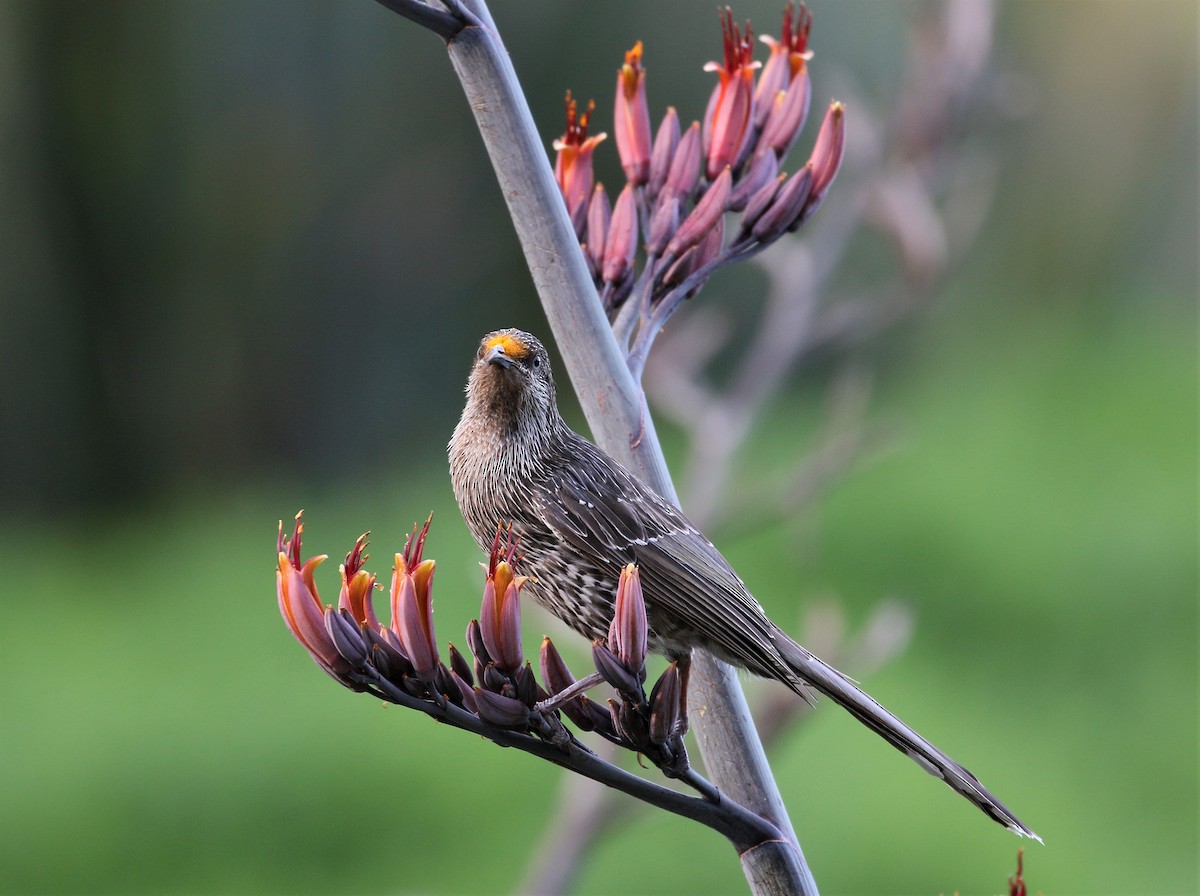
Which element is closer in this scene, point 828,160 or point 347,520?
point 828,160

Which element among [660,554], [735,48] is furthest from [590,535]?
[735,48]

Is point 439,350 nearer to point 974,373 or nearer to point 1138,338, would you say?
point 974,373

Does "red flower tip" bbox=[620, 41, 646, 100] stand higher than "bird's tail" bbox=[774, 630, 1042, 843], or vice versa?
"red flower tip" bbox=[620, 41, 646, 100]

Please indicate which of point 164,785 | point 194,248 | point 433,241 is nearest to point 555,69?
point 433,241

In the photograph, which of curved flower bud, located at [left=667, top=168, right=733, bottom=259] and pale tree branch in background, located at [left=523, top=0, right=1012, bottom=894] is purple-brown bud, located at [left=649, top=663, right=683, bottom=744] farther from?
pale tree branch in background, located at [left=523, top=0, right=1012, bottom=894]

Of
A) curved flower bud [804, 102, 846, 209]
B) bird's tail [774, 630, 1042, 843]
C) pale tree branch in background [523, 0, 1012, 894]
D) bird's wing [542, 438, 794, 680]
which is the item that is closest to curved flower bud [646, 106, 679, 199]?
curved flower bud [804, 102, 846, 209]

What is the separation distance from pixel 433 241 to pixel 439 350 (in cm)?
40

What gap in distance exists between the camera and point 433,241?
13.8 ft

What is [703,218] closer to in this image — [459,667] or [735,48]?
[735,48]

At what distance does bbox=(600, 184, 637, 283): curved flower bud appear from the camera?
3.07ft

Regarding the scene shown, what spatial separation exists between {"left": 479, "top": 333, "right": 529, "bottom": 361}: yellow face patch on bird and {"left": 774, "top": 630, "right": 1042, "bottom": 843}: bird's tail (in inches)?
10.8

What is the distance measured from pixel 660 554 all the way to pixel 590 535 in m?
0.05

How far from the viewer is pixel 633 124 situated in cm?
99

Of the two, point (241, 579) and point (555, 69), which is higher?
point (555, 69)
